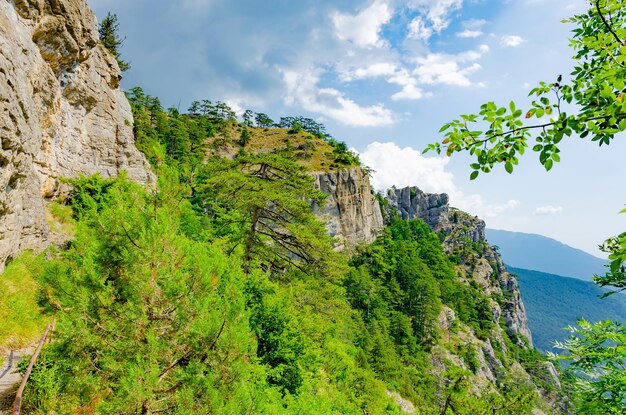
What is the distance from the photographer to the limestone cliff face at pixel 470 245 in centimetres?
9180

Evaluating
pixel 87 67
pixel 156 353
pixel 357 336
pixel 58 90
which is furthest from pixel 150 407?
pixel 357 336

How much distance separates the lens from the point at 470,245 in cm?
10069

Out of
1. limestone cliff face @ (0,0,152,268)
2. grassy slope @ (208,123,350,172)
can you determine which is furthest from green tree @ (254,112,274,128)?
limestone cliff face @ (0,0,152,268)

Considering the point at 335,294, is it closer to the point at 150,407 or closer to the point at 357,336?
the point at 150,407

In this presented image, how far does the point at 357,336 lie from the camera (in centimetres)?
3847

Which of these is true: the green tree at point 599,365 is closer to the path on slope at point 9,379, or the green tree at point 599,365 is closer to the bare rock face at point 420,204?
the path on slope at point 9,379

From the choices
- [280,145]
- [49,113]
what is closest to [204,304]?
[49,113]

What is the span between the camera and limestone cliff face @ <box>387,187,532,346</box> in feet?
301

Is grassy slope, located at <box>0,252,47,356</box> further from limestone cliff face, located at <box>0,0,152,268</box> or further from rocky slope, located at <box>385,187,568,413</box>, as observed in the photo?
rocky slope, located at <box>385,187,568,413</box>

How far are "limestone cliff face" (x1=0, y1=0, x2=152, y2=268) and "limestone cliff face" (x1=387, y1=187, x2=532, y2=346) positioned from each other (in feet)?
290

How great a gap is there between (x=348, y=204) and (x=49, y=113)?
164 ft

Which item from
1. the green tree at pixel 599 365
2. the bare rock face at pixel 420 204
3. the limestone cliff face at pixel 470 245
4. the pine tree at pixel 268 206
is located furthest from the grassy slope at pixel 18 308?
the bare rock face at pixel 420 204

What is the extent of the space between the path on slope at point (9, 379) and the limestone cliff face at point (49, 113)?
11.7 feet

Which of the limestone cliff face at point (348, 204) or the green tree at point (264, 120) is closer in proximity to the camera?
the limestone cliff face at point (348, 204)
